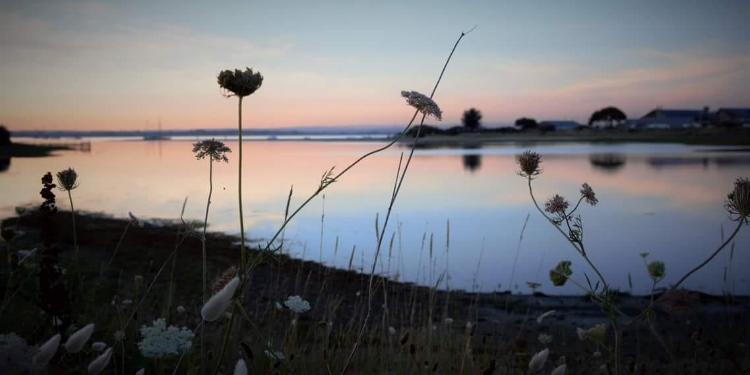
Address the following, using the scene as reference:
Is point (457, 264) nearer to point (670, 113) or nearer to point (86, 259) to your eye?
point (86, 259)

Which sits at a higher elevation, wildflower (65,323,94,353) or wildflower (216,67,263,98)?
wildflower (216,67,263,98)

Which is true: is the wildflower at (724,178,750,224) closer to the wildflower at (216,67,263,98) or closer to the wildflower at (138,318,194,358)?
the wildflower at (216,67,263,98)

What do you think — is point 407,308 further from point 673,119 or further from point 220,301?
point 673,119

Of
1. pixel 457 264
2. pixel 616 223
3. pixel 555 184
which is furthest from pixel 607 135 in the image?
pixel 457 264

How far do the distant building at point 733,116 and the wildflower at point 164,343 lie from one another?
390 feet

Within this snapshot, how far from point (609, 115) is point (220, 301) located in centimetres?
13073

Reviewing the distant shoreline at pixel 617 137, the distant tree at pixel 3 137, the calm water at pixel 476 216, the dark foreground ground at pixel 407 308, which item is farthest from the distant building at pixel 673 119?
the dark foreground ground at pixel 407 308

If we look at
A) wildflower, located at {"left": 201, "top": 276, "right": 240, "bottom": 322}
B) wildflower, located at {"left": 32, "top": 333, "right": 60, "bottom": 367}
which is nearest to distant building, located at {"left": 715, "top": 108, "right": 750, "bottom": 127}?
wildflower, located at {"left": 201, "top": 276, "right": 240, "bottom": 322}

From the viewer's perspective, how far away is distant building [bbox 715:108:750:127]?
103387 millimetres

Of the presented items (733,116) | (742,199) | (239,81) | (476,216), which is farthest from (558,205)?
(733,116)

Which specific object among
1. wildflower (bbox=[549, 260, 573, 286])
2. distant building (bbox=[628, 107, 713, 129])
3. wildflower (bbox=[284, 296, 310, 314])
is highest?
distant building (bbox=[628, 107, 713, 129])

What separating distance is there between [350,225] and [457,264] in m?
5.74

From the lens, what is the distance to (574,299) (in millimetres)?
11039

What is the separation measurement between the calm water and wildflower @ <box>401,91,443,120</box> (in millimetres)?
2739
